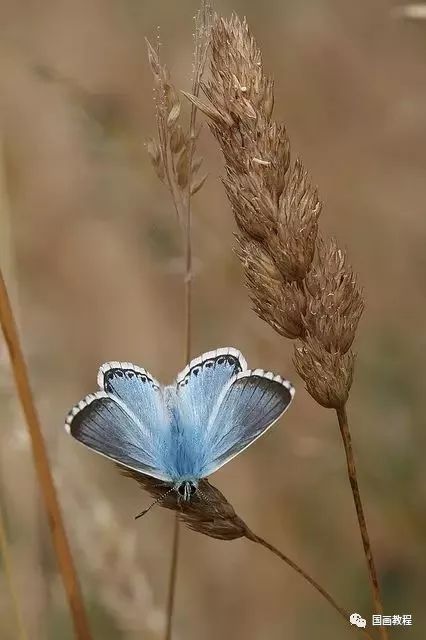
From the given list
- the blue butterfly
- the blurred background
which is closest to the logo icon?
the blurred background

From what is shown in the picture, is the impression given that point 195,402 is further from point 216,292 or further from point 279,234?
point 216,292

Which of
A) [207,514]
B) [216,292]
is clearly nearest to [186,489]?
[207,514]

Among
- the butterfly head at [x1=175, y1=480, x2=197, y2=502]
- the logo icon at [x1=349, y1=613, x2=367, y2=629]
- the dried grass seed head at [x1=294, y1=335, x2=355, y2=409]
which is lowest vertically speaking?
the logo icon at [x1=349, y1=613, x2=367, y2=629]

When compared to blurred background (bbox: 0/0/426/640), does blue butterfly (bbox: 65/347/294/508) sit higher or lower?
lower

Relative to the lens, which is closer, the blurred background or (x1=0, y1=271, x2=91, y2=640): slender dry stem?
(x1=0, y1=271, x2=91, y2=640): slender dry stem

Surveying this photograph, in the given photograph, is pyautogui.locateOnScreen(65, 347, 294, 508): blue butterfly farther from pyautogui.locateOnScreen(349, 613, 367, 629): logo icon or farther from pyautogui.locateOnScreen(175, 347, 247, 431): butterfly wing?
pyautogui.locateOnScreen(349, 613, 367, 629): logo icon

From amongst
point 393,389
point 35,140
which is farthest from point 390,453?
point 35,140

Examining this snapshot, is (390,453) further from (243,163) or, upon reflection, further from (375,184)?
(243,163)
